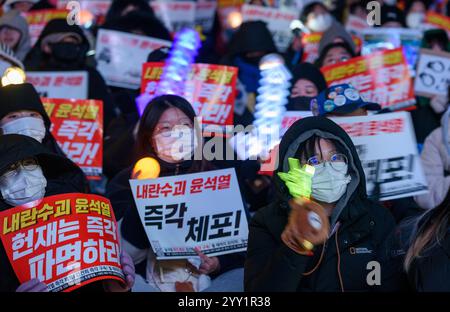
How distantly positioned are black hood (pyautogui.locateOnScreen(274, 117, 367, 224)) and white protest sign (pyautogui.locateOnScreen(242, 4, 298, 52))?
216 inches

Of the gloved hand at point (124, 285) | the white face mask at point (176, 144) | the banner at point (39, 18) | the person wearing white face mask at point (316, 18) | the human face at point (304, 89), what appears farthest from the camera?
the person wearing white face mask at point (316, 18)

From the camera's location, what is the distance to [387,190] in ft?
21.2

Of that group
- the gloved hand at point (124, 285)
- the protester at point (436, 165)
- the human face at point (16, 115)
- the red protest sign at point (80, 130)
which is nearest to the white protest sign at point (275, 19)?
the red protest sign at point (80, 130)

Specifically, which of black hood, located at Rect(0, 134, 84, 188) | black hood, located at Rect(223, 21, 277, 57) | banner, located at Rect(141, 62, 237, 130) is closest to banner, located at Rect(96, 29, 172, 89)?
black hood, located at Rect(223, 21, 277, 57)

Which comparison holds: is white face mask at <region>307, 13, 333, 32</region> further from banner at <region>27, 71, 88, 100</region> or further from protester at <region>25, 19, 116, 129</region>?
banner at <region>27, 71, 88, 100</region>

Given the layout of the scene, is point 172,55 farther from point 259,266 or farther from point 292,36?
point 259,266

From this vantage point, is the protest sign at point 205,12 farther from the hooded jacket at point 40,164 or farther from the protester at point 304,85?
the hooded jacket at point 40,164

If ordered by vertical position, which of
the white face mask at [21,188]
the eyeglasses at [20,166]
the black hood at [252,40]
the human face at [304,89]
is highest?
the black hood at [252,40]

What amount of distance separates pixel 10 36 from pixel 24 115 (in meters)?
3.11

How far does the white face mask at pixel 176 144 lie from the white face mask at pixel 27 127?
791 mm

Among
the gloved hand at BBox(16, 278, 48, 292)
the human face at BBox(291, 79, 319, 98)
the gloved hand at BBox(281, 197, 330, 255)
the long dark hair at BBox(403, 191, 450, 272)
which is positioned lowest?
the gloved hand at BBox(16, 278, 48, 292)

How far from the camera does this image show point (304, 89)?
8.20m

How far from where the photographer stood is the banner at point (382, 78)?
8.41m

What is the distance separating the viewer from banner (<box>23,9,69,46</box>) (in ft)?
33.9
